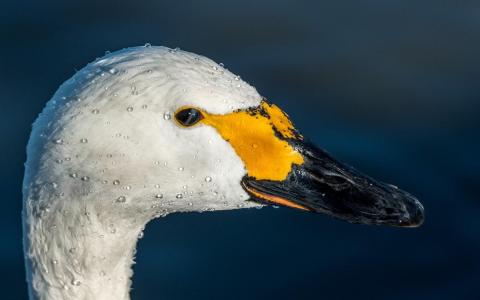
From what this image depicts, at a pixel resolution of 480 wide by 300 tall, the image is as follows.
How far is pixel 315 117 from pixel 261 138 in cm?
354

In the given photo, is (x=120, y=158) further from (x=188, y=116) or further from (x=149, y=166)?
(x=188, y=116)

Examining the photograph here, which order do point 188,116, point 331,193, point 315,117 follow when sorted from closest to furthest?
1. point 188,116
2. point 331,193
3. point 315,117

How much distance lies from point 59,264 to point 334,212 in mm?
1280

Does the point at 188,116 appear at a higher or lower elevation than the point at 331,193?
higher

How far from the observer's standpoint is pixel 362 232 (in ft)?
25.3

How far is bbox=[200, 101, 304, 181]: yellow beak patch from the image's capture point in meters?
4.61

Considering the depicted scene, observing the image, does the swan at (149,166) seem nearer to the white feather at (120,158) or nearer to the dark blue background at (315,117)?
the white feather at (120,158)

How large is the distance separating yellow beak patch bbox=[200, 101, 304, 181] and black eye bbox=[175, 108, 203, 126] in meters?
0.03

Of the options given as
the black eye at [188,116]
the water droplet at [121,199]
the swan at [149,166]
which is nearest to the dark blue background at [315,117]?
the swan at [149,166]

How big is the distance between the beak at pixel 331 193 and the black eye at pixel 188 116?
418mm

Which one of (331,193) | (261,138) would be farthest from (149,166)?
(331,193)

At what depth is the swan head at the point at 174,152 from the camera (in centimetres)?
448

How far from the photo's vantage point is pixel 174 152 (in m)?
4.62

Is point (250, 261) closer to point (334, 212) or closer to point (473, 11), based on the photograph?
point (334, 212)
